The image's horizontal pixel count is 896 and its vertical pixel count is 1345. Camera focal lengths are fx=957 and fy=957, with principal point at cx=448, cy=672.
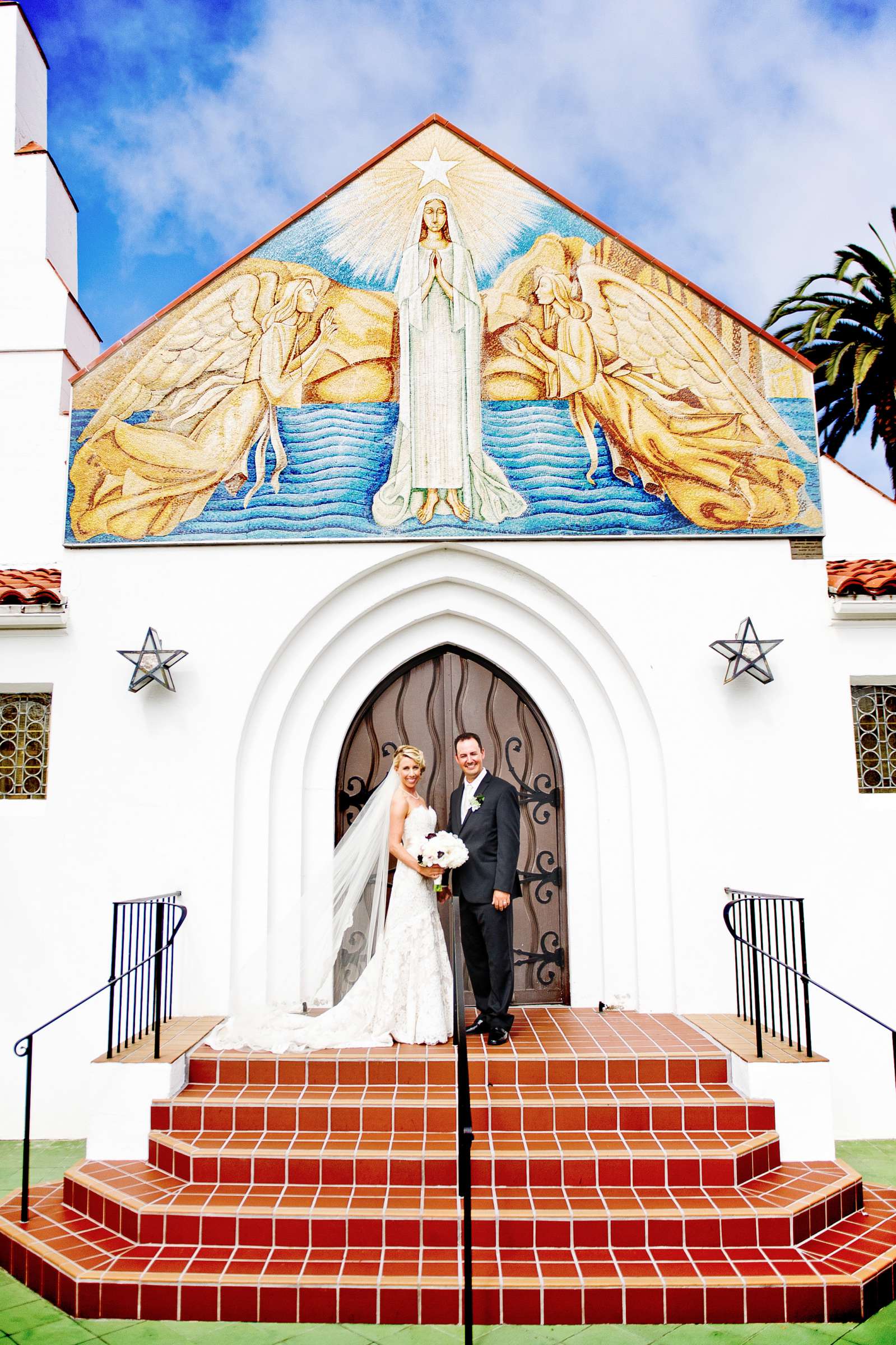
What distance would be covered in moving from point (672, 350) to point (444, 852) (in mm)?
4390

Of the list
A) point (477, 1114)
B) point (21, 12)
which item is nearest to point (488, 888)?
point (477, 1114)

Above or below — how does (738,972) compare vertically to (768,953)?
below

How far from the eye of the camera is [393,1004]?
6.17 metres

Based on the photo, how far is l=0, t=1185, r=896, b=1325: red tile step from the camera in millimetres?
4250

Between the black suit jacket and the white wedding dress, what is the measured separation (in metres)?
0.27

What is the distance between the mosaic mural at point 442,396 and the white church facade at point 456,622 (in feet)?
0.08

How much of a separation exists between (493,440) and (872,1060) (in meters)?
5.39

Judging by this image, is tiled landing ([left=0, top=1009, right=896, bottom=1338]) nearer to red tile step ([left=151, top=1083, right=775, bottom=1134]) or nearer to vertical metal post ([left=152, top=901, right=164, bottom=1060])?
red tile step ([left=151, top=1083, right=775, bottom=1134])

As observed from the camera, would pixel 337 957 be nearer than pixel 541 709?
Yes

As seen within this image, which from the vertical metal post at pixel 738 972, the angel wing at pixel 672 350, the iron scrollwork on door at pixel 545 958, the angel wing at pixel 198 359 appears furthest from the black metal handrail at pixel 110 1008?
the angel wing at pixel 672 350

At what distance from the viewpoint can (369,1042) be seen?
607 centimetres

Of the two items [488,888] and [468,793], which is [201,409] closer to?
[468,793]

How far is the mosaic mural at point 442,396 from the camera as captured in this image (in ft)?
24.4

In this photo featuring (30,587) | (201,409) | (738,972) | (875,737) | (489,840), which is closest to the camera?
Result: (489,840)
